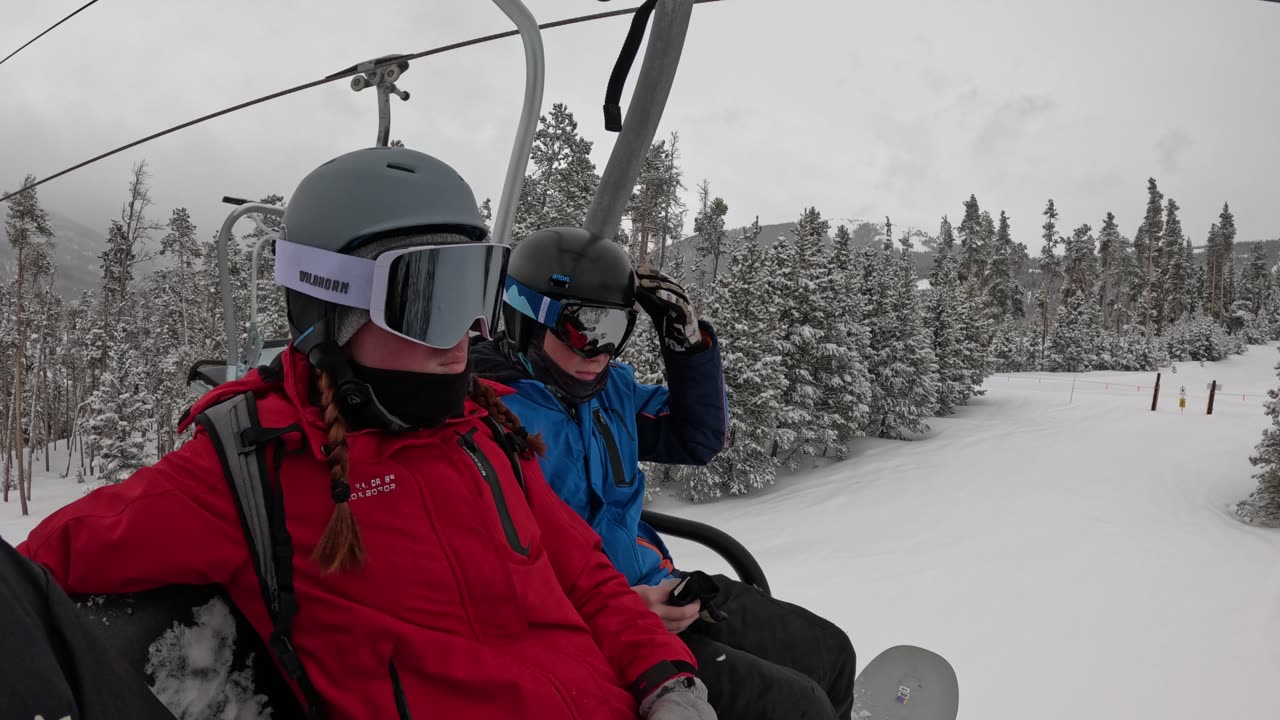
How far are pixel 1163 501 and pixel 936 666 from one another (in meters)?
10.7

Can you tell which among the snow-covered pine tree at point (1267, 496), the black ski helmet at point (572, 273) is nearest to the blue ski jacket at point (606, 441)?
the black ski helmet at point (572, 273)

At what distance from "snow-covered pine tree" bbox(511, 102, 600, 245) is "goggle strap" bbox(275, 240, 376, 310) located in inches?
614

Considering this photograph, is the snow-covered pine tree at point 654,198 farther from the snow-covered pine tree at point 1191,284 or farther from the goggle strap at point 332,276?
the snow-covered pine tree at point 1191,284

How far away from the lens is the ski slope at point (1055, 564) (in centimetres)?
479

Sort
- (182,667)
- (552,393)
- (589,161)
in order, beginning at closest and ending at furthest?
(182,667)
(552,393)
(589,161)

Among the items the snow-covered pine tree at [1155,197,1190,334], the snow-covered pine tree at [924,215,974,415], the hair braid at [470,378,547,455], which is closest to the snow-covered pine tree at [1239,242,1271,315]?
the snow-covered pine tree at [1155,197,1190,334]

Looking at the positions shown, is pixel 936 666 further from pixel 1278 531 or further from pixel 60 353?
pixel 60 353

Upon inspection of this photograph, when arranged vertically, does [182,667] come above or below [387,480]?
below

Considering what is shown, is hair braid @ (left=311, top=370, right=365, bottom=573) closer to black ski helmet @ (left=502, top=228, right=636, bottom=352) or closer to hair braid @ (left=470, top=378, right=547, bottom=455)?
hair braid @ (left=470, top=378, right=547, bottom=455)

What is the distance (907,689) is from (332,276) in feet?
8.55

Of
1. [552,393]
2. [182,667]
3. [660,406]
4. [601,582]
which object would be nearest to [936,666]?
[660,406]

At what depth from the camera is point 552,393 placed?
225cm

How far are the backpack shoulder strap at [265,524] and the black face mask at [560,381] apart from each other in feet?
3.74

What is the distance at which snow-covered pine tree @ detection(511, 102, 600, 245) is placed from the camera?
689 inches
